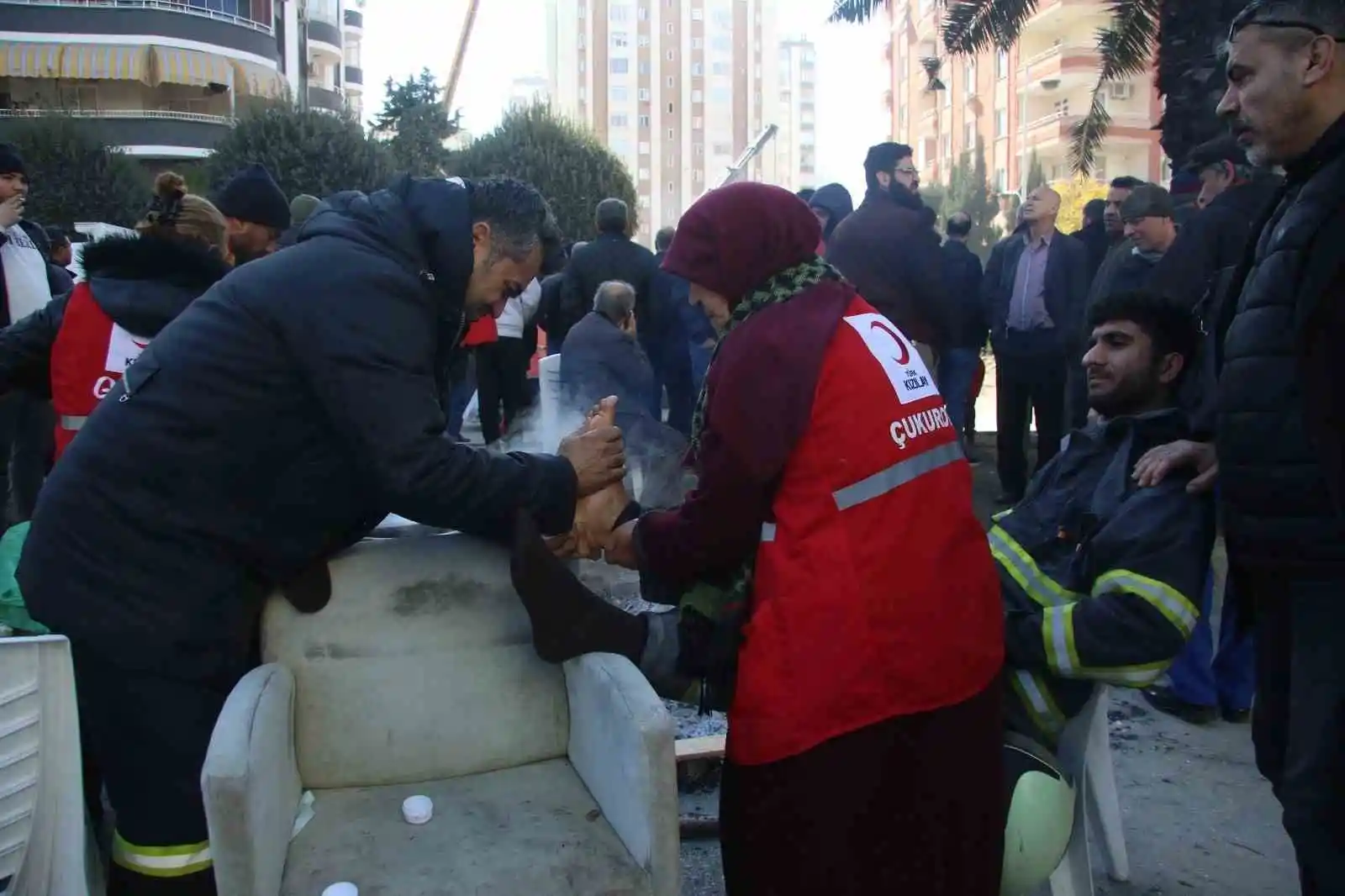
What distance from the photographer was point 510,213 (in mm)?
2494

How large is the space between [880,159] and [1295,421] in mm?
4469

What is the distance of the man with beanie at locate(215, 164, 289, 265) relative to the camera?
4.16 meters

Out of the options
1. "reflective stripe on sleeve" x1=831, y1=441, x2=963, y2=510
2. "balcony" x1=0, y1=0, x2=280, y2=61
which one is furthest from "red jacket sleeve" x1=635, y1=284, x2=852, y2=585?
"balcony" x1=0, y1=0, x2=280, y2=61

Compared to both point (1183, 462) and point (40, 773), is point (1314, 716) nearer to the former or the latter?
point (1183, 462)

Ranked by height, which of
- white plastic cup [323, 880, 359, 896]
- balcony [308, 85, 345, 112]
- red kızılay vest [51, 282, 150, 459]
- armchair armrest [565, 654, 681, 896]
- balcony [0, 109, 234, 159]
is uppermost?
balcony [308, 85, 345, 112]

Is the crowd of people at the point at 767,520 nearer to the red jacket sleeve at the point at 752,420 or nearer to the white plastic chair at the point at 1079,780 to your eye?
the red jacket sleeve at the point at 752,420

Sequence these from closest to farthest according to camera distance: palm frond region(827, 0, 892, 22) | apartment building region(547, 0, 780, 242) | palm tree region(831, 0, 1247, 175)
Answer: palm tree region(831, 0, 1247, 175) < palm frond region(827, 0, 892, 22) < apartment building region(547, 0, 780, 242)

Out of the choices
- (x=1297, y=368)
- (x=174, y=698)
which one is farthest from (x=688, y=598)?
(x=1297, y=368)

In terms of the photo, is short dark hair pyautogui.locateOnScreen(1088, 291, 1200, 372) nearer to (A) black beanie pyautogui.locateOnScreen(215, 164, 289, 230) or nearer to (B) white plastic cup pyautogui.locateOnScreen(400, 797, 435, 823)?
(B) white plastic cup pyautogui.locateOnScreen(400, 797, 435, 823)

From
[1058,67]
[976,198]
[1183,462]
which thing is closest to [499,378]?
[1183,462]

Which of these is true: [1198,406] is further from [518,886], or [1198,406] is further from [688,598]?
[518,886]

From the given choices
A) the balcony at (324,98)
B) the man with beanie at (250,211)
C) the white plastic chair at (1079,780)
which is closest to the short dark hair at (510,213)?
the white plastic chair at (1079,780)

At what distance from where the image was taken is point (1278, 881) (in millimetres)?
3223

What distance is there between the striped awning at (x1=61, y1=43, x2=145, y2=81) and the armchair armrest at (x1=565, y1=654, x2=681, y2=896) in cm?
4316
